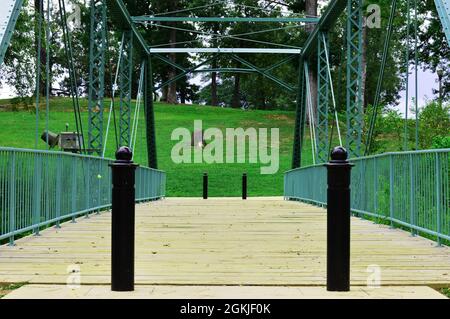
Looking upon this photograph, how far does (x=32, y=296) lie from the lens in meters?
4.52

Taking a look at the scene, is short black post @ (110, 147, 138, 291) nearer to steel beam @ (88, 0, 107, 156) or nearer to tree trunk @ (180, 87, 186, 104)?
steel beam @ (88, 0, 107, 156)

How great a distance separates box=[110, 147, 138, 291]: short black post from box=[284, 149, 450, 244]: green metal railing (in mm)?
3638

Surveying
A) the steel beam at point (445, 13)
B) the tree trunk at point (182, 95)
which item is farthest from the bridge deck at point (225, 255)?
the tree trunk at point (182, 95)

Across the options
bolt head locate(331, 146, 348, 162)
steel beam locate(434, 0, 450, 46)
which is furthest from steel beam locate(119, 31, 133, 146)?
bolt head locate(331, 146, 348, 162)

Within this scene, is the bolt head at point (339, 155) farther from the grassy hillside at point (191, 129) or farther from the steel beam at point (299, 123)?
the steel beam at point (299, 123)

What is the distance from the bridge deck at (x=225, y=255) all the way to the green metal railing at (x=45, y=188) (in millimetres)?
231

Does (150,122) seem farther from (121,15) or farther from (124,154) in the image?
(124,154)

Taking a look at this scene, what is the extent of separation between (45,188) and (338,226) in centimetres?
488

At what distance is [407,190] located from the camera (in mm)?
8828

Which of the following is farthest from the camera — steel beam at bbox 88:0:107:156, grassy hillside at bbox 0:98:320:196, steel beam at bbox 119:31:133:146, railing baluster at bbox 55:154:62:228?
grassy hillside at bbox 0:98:320:196

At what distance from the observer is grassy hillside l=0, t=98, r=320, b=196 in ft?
108

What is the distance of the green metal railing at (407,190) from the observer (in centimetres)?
735
